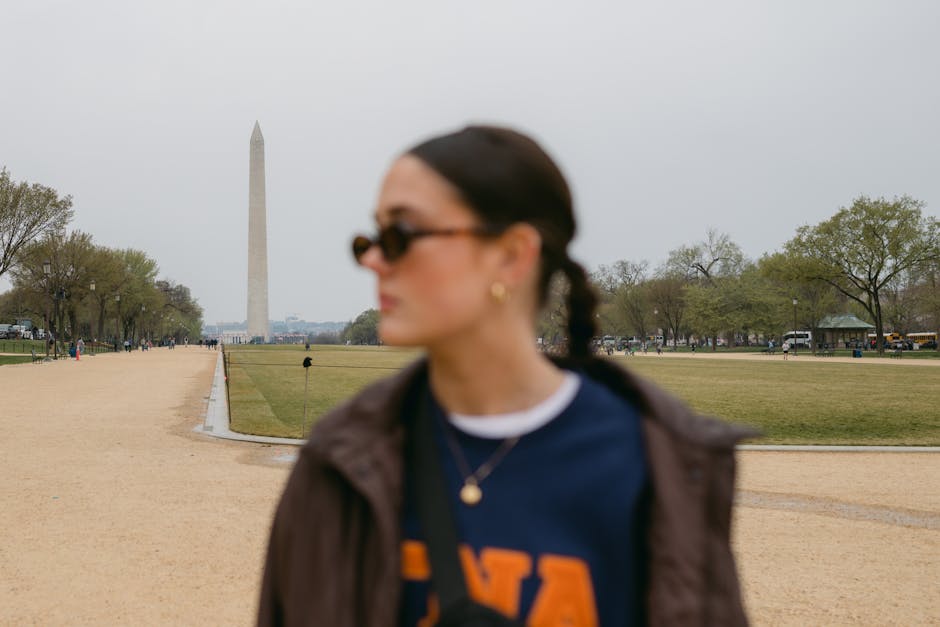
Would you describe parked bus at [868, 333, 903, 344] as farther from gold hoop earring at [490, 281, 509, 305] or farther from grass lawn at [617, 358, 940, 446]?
gold hoop earring at [490, 281, 509, 305]

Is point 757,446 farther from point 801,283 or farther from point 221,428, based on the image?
point 801,283

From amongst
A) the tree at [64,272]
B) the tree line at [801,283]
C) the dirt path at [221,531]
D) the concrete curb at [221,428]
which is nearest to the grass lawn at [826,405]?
the dirt path at [221,531]

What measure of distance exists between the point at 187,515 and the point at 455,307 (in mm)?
7921

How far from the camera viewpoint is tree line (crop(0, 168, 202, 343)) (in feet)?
153

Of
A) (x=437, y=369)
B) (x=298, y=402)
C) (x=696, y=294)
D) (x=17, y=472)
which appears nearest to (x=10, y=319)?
(x=696, y=294)

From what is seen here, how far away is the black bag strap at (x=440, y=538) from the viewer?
1492 mm

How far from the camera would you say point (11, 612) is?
565 centimetres

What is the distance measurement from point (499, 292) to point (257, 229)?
302ft

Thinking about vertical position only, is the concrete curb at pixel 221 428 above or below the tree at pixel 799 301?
below

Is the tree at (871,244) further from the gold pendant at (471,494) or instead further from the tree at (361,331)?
the tree at (361,331)

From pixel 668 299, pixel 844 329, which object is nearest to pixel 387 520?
pixel 668 299

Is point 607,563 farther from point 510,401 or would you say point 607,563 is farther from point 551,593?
point 510,401

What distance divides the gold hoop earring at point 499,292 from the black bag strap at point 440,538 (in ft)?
1.01

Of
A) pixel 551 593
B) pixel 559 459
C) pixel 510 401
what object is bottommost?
pixel 551 593
